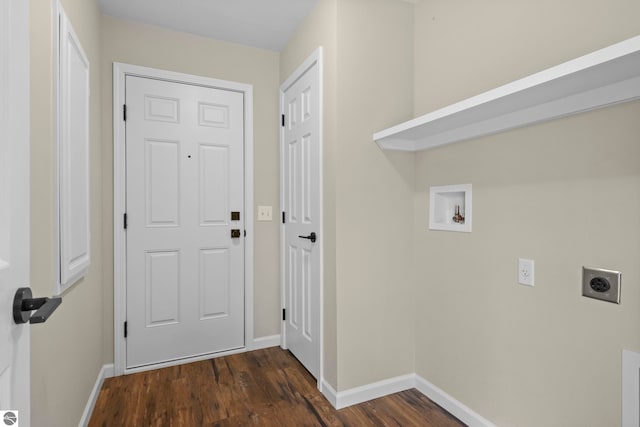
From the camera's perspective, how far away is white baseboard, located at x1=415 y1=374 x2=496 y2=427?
1707mm

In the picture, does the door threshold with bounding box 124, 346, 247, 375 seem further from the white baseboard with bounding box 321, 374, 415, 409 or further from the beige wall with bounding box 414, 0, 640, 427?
the beige wall with bounding box 414, 0, 640, 427

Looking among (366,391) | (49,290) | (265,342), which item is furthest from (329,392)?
(49,290)

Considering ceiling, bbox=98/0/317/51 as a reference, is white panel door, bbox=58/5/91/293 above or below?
below

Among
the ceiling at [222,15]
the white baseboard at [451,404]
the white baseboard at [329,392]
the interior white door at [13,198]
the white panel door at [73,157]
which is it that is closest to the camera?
the interior white door at [13,198]

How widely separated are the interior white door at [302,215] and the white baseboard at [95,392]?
1.25 m

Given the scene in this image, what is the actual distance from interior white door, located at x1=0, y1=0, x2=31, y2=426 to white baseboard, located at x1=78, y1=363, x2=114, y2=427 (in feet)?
4.46

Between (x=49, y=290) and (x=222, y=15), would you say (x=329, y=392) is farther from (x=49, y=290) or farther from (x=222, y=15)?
(x=222, y=15)

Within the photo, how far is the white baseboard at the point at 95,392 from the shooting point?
1.73 m

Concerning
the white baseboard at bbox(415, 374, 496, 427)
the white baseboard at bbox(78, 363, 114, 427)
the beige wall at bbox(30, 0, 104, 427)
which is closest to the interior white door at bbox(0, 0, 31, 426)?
the beige wall at bbox(30, 0, 104, 427)

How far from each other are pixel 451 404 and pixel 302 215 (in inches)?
57.2

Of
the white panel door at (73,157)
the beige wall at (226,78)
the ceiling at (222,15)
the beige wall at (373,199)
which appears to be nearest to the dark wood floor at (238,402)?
the beige wall at (373,199)

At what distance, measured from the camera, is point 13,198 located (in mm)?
637

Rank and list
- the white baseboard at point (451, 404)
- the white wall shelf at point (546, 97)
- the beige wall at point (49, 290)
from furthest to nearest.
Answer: the white baseboard at point (451, 404)
the beige wall at point (49, 290)
the white wall shelf at point (546, 97)

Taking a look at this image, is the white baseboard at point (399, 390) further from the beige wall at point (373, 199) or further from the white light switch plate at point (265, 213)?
the white light switch plate at point (265, 213)
